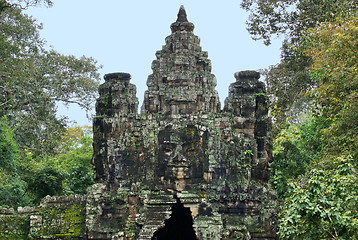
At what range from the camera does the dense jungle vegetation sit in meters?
11.6

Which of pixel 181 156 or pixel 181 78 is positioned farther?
pixel 181 78

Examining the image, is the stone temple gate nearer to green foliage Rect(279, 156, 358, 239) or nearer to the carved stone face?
the carved stone face

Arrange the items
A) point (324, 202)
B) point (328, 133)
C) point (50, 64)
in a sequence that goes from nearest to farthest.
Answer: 1. point (324, 202)
2. point (328, 133)
3. point (50, 64)

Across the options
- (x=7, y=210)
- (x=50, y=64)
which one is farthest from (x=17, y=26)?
(x=7, y=210)

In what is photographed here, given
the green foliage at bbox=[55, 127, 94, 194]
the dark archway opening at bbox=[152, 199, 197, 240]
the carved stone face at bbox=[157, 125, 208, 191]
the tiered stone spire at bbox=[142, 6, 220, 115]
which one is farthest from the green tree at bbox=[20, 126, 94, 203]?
the carved stone face at bbox=[157, 125, 208, 191]

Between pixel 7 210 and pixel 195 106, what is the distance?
641 centimetres

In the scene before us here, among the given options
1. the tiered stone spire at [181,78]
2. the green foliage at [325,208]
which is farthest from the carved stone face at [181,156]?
the green foliage at [325,208]

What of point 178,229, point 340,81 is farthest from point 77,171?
point 340,81

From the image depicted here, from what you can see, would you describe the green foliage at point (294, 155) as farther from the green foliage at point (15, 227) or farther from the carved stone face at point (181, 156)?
the green foliage at point (15, 227)

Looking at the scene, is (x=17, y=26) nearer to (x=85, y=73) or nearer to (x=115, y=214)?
(x=85, y=73)

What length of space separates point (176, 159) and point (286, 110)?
27.1ft

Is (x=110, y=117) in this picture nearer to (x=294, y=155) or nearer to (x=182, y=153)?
(x=182, y=153)

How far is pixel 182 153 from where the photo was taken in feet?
49.5

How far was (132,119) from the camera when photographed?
15.9m
